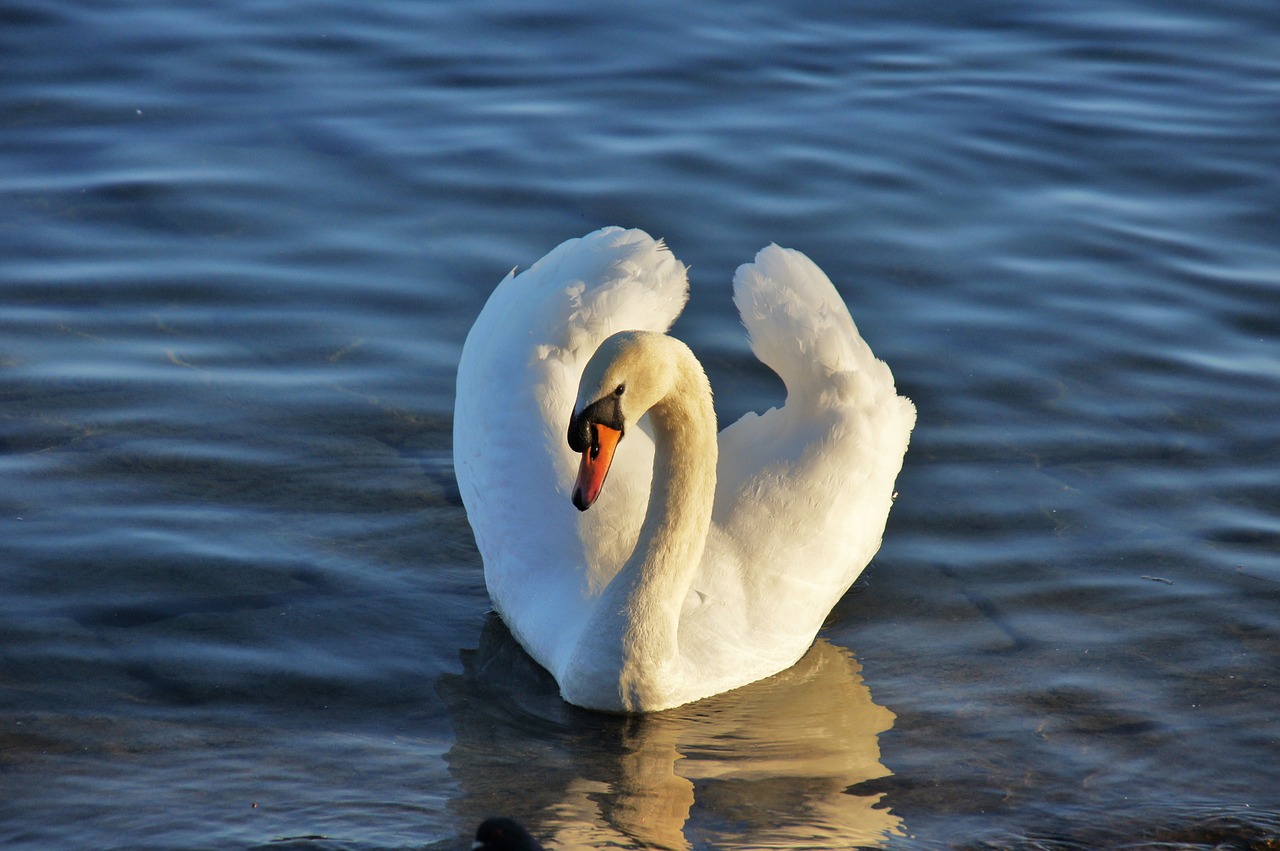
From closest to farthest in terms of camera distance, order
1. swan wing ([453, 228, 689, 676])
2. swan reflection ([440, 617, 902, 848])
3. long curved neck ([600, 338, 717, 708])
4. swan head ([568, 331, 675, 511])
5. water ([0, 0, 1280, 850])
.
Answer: swan reflection ([440, 617, 902, 848]) < swan head ([568, 331, 675, 511]) < water ([0, 0, 1280, 850]) < long curved neck ([600, 338, 717, 708]) < swan wing ([453, 228, 689, 676])

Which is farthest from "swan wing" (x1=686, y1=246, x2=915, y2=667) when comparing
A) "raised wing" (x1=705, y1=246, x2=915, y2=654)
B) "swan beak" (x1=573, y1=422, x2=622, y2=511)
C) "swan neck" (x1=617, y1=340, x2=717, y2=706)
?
"swan beak" (x1=573, y1=422, x2=622, y2=511)

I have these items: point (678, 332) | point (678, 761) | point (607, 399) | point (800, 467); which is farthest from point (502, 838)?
point (678, 332)

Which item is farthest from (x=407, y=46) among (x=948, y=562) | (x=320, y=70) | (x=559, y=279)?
(x=948, y=562)

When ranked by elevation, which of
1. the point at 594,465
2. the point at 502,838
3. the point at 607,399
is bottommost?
the point at 502,838

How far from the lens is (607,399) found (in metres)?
5.62

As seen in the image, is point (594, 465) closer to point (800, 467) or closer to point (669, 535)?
point (669, 535)

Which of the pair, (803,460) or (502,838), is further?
(803,460)

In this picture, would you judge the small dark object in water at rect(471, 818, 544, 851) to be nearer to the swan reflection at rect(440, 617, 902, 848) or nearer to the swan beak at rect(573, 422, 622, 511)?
the swan reflection at rect(440, 617, 902, 848)

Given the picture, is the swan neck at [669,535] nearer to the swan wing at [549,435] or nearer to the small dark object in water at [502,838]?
the swan wing at [549,435]

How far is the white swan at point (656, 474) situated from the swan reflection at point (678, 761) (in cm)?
14

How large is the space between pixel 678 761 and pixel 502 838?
1554mm

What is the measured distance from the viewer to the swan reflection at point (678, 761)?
546 cm

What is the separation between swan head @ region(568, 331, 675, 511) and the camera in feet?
18.3

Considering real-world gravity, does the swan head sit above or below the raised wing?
above
